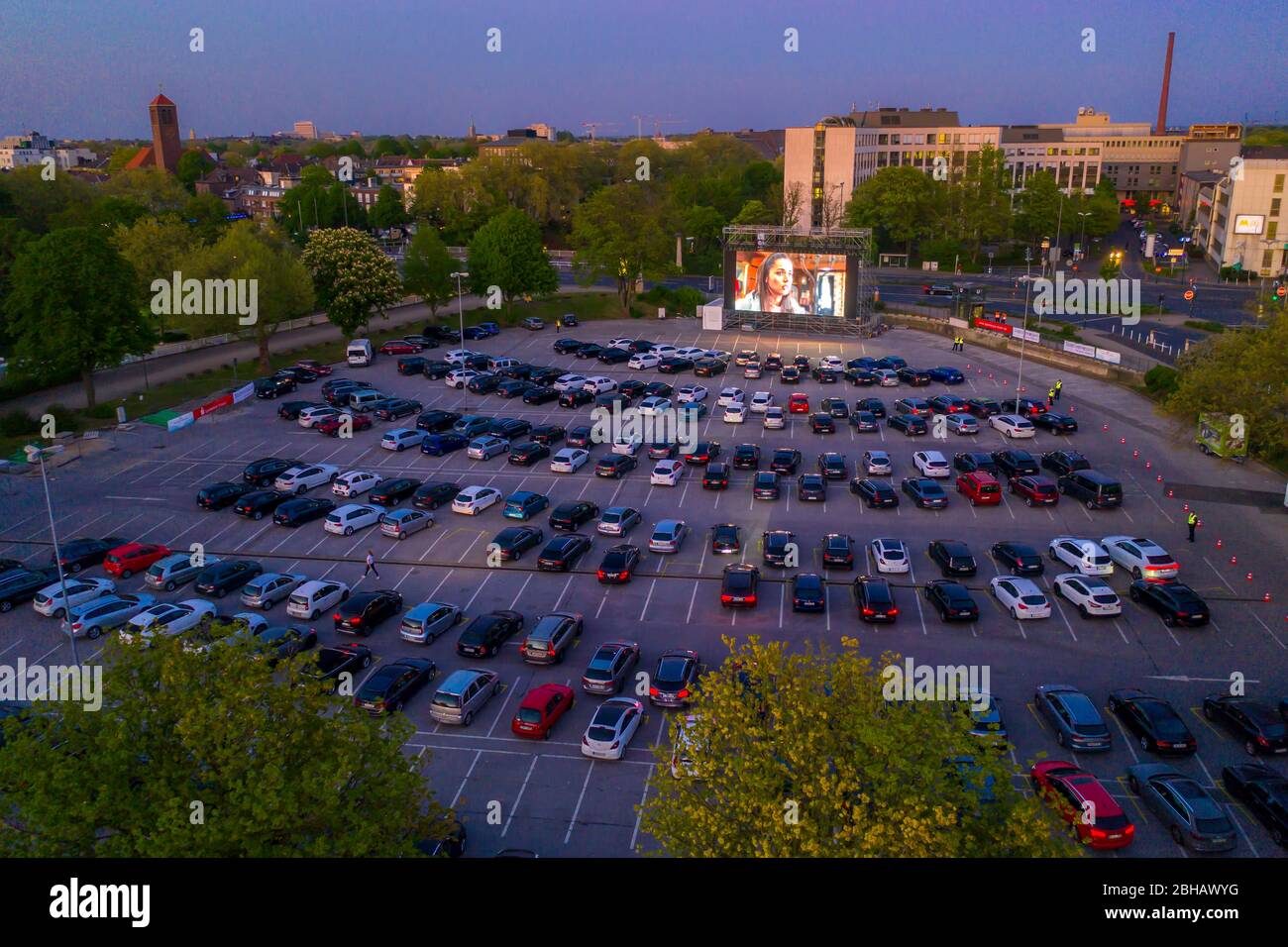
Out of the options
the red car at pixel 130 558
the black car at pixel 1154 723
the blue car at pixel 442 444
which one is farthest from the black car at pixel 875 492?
the red car at pixel 130 558

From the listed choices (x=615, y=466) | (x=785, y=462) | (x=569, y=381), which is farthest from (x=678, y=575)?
(x=569, y=381)

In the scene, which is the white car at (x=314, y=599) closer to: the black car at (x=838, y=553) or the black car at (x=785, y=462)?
the black car at (x=838, y=553)

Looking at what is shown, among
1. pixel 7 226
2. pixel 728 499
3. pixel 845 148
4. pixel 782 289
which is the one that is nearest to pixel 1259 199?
pixel 845 148

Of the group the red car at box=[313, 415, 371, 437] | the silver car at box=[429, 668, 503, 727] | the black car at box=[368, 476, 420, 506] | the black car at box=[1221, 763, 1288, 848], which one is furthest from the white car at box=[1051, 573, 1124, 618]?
the red car at box=[313, 415, 371, 437]

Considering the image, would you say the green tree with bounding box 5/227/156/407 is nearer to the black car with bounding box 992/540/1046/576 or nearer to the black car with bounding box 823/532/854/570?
the black car with bounding box 823/532/854/570
